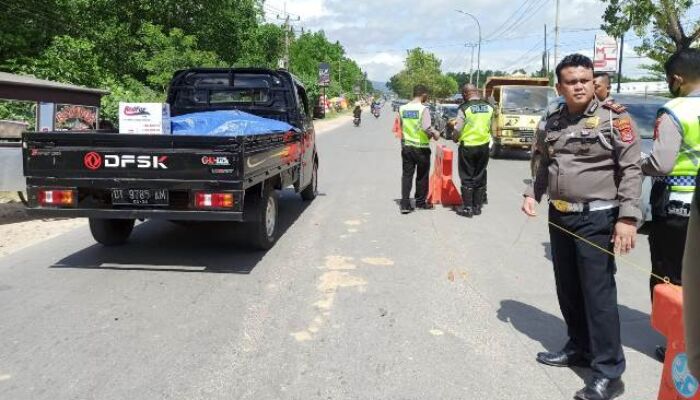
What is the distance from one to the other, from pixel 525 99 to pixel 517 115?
1072mm

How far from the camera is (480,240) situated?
7.56 meters

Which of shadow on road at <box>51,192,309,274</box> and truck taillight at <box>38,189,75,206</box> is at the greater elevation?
truck taillight at <box>38,189,75,206</box>

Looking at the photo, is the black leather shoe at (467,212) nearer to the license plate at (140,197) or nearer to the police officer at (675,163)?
the license plate at (140,197)

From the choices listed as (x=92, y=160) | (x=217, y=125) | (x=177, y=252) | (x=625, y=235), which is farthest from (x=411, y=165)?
(x=625, y=235)

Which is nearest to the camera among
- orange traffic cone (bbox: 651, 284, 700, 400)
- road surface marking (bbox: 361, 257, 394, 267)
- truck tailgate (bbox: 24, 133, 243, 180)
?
orange traffic cone (bbox: 651, 284, 700, 400)

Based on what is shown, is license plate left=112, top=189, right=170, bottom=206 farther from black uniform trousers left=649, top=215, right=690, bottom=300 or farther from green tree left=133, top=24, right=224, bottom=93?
green tree left=133, top=24, right=224, bottom=93

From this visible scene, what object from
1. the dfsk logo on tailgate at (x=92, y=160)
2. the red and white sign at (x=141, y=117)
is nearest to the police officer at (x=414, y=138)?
the red and white sign at (x=141, y=117)

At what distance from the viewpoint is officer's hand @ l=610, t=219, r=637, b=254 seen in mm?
3326

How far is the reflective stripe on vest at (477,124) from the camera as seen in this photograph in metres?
9.15

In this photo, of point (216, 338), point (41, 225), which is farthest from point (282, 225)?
point (216, 338)

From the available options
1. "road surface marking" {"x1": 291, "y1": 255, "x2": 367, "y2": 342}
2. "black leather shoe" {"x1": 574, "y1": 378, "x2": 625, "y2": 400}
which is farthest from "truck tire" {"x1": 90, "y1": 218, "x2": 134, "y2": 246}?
"black leather shoe" {"x1": 574, "y1": 378, "x2": 625, "y2": 400}

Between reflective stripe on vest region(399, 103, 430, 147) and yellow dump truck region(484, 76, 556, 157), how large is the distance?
9317 mm

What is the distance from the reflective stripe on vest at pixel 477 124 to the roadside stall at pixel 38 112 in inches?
244

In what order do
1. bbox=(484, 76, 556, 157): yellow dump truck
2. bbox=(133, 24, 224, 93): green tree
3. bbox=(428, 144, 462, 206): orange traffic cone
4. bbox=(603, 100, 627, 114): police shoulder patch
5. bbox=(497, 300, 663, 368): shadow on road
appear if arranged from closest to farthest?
bbox=(603, 100, 627, 114): police shoulder patch < bbox=(497, 300, 663, 368): shadow on road < bbox=(428, 144, 462, 206): orange traffic cone < bbox=(484, 76, 556, 157): yellow dump truck < bbox=(133, 24, 224, 93): green tree
